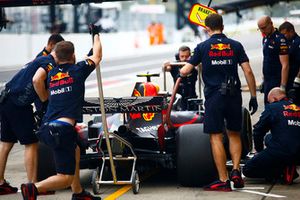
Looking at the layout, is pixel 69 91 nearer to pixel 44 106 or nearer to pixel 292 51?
pixel 44 106

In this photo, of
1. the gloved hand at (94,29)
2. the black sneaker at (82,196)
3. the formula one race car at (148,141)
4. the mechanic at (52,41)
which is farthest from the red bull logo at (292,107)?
the mechanic at (52,41)

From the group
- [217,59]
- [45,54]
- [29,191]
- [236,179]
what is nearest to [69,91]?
[29,191]

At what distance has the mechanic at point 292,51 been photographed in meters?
12.1

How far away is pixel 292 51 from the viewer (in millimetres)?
12305

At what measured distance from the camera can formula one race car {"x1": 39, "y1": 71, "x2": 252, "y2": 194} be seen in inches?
382

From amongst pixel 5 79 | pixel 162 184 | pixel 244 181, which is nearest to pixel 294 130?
pixel 244 181

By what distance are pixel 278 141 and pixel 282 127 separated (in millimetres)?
165

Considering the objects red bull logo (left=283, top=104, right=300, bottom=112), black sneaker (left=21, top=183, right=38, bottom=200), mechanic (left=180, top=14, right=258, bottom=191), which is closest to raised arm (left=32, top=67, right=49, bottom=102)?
black sneaker (left=21, top=183, right=38, bottom=200)

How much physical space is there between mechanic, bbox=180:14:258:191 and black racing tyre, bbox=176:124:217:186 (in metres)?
0.13

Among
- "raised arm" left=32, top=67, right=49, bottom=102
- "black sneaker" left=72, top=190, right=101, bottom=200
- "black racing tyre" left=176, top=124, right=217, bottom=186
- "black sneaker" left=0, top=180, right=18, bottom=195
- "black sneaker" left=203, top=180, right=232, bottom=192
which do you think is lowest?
"black sneaker" left=0, top=180, right=18, bottom=195

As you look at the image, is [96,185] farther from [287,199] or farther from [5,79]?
[5,79]

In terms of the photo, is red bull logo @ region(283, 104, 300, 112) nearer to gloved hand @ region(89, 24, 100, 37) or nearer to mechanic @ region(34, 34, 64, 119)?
gloved hand @ region(89, 24, 100, 37)

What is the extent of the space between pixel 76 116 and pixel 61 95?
246 mm

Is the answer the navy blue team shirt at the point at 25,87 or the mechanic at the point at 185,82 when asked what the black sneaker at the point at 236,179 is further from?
the mechanic at the point at 185,82
